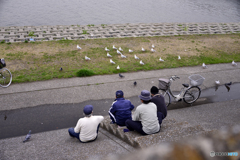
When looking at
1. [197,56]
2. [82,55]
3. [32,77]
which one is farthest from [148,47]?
[32,77]

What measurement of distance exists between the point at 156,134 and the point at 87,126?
1.77 m

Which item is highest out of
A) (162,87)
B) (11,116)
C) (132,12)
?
(132,12)

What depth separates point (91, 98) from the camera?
7.98 metres

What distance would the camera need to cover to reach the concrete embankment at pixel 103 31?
1449cm

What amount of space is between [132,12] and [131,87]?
20.9 meters

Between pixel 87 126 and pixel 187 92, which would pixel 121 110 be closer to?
pixel 87 126

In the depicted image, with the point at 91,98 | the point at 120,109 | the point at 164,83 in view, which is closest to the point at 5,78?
the point at 91,98

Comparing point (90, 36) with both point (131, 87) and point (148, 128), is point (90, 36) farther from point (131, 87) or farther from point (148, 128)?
point (148, 128)

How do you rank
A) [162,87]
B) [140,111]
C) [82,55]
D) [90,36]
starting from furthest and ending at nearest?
[90,36]
[82,55]
[162,87]
[140,111]

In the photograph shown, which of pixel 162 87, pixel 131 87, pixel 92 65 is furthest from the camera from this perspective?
pixel 92 65

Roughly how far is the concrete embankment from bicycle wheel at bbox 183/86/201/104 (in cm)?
918

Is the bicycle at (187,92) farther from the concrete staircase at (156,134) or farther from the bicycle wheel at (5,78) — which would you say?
the bicycle wheel at (5,78)

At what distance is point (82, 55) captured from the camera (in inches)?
463

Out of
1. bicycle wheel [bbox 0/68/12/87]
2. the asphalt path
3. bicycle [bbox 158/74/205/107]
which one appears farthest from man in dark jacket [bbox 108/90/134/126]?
bicycle wheel [bbox 0/68/12/87]
